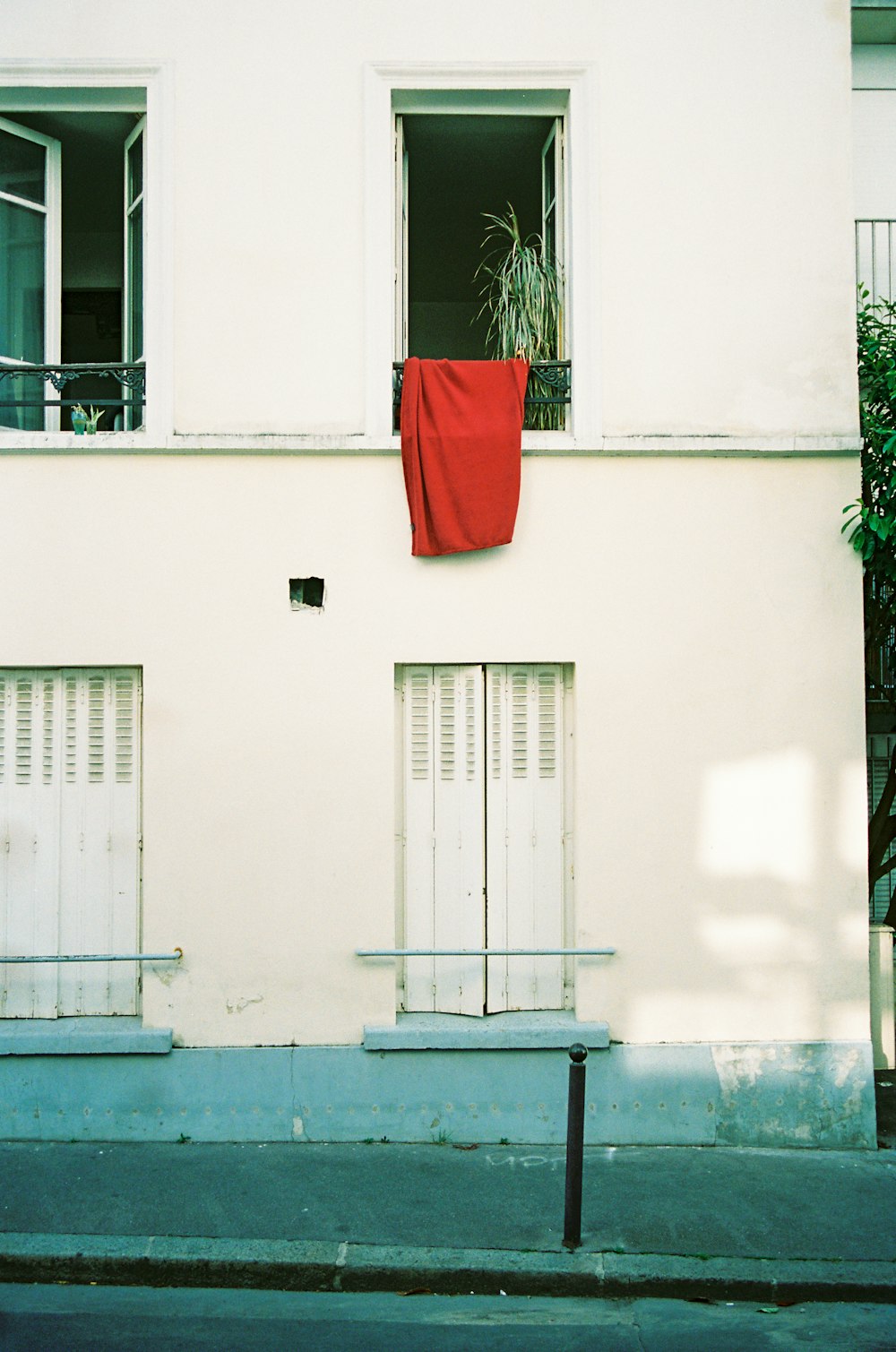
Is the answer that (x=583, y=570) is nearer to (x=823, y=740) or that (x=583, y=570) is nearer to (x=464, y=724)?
(x=464, y=724)

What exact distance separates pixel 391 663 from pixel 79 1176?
3569mm

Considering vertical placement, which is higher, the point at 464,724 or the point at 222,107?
the point at 222,107

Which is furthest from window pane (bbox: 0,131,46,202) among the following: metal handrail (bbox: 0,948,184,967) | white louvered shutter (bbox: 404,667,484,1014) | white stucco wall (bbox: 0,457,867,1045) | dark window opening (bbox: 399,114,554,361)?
metal handrail (bbox: 0,948,184,967)

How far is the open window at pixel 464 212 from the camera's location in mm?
7648

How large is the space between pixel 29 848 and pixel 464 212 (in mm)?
6341

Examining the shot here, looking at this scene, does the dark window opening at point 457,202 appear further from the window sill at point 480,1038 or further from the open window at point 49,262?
the window sill at point 480,1038

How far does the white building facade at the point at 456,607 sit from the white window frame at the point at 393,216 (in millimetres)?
26

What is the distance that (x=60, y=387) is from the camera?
302 inches

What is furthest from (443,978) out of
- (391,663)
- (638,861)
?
(391,663)

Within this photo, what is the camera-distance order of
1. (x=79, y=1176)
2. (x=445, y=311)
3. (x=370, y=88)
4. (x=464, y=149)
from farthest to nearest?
(x=445, y=311) < (x=464, y=149) < (x=370, y=88) < (x=79, y=1176)

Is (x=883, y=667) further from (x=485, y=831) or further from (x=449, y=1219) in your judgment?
(x=449, y=1219)

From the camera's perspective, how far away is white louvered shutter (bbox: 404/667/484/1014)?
7.33m

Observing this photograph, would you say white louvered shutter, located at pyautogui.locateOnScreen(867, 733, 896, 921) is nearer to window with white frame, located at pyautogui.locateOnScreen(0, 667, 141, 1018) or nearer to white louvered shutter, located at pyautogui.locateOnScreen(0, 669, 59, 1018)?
window with white frame, located at pyautogui.locateOnScreen(0, 667, 141, 1018)

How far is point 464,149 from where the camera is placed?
27.5 ft
